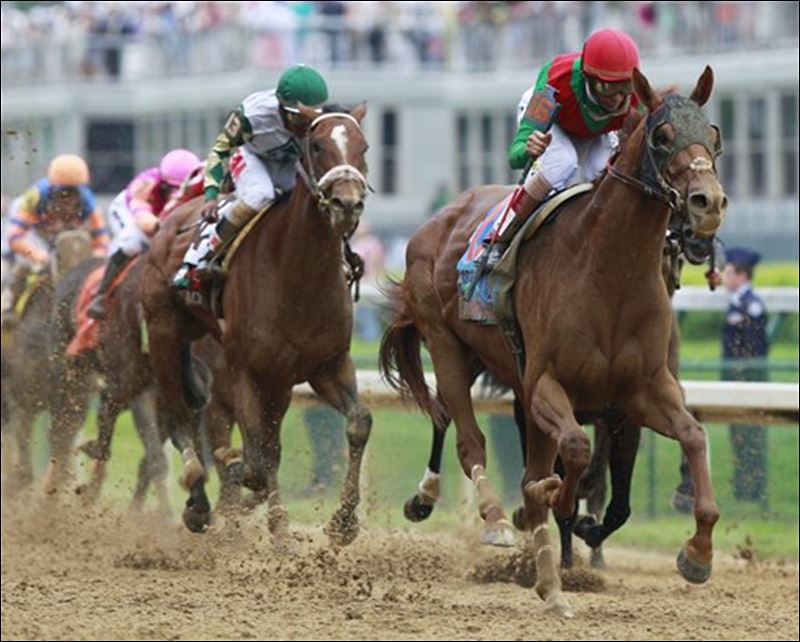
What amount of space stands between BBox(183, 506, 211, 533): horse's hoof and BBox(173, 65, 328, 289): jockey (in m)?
1.08

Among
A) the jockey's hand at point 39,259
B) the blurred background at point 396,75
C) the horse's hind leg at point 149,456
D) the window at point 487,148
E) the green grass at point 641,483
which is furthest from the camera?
the window at point 487,148

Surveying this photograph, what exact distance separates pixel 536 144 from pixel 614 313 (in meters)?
0.85

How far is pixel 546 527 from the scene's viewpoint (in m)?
8.29

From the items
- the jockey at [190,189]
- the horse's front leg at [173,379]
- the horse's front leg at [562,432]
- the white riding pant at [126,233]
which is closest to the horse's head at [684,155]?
the horse's front leg at [562,432]

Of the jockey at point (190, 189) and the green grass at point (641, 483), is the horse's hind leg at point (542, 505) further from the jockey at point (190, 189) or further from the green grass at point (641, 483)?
the jockey at point (190, 189)

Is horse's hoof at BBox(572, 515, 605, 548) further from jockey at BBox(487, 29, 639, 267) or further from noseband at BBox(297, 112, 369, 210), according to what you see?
noseband at BBox(297, 112, 369, 210)

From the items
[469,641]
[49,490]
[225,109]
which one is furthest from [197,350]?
[225,109]

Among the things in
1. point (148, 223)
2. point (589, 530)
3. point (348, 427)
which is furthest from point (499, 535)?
point (148, 223)

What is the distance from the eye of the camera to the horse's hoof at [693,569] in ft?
25.6

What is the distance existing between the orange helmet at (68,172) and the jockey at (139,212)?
4.45 feet

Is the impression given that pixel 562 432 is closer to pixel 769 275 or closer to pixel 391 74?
pixel 769 275

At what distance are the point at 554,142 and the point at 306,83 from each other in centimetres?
139

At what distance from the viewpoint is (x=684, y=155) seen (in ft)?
25.0

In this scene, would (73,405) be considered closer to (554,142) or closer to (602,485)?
(602,485)
